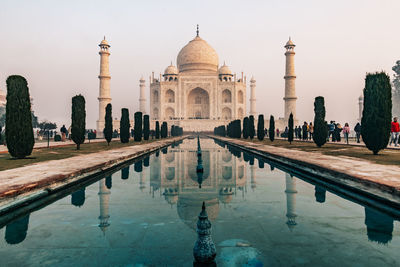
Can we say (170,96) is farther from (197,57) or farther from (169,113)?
(197,57)

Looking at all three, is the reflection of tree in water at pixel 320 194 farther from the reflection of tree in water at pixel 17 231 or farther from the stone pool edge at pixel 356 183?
the reflection of tree in water at pixel 17 231

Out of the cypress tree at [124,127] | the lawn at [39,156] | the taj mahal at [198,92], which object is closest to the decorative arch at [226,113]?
the taj mahal at [198,92]

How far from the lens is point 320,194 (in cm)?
448

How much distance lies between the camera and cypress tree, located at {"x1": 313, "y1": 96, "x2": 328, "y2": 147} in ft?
43.7

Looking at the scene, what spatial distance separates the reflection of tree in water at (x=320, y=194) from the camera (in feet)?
13.6

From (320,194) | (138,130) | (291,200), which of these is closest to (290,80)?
(138,130)

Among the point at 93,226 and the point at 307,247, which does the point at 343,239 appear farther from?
the point at 93,226

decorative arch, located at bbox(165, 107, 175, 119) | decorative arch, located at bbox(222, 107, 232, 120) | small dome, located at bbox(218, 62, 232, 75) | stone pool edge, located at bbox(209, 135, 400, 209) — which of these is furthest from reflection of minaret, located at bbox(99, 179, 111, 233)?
small dome, located at bbox(218, 62, 232, 75)

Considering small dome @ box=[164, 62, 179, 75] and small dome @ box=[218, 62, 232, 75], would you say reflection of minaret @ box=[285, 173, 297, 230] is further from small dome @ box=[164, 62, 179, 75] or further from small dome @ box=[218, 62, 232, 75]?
small dome @ box=[218, 62, 232, 75]

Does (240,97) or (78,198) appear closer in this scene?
(78,198)

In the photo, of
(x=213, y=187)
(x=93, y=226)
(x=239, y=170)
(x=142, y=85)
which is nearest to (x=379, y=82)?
(x=239, y=170)

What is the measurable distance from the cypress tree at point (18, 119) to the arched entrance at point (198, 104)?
43.9m

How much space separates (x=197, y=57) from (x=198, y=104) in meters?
8.25

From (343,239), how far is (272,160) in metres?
6.66
